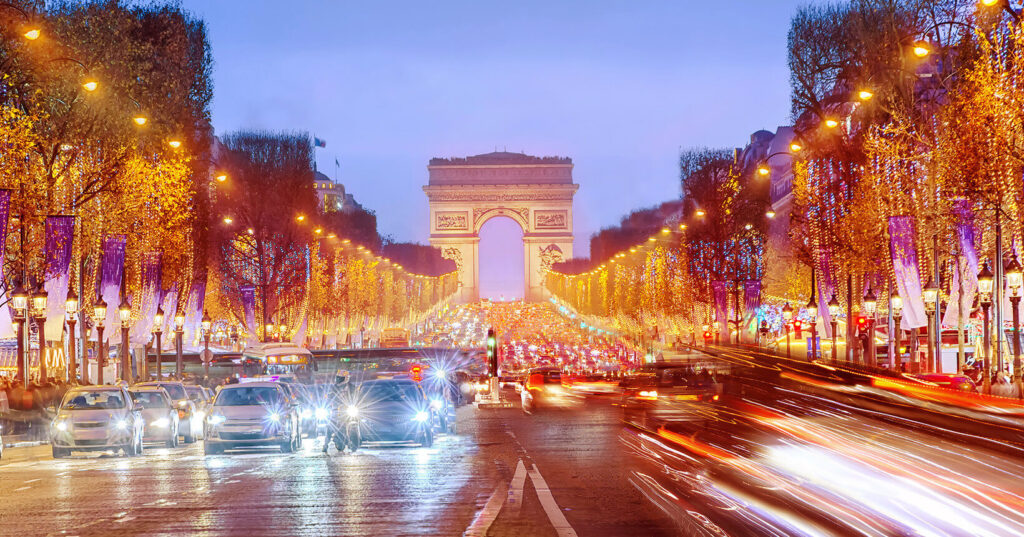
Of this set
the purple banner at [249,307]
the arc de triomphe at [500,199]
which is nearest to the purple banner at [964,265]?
the purple banner at [249,307]

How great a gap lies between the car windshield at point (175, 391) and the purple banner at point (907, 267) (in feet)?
61.6

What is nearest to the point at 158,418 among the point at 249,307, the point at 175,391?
the point at 175,391

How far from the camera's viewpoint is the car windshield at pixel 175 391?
3294 cm

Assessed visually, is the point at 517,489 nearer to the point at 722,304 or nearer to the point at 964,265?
the point at 964,265

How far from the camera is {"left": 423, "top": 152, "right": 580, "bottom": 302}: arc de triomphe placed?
7185 inches

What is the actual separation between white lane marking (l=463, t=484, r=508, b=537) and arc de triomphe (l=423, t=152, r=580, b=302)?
167 metres

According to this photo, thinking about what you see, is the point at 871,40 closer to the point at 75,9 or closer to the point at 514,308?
the point at 75,9

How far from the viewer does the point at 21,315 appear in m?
34.9

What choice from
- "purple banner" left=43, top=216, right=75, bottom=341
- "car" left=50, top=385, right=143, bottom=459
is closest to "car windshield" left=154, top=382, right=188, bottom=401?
"purple banner" left=43, top=216, right=75, bottom=341

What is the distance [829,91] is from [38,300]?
2849 cm

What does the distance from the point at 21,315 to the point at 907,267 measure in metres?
23.1

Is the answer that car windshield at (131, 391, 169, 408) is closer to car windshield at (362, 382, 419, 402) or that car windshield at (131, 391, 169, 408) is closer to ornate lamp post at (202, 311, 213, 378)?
car windshield at (362, 382, 419, 402)

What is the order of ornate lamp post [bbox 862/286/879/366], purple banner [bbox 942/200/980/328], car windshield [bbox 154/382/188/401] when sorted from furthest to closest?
ornate lamp post [bbox 862/286/879/366], purple banner [bbox 942/200/980/328], car windshield [bbox 154/382/188/401]

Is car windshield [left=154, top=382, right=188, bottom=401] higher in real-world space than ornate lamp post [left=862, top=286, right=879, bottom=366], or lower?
lower
